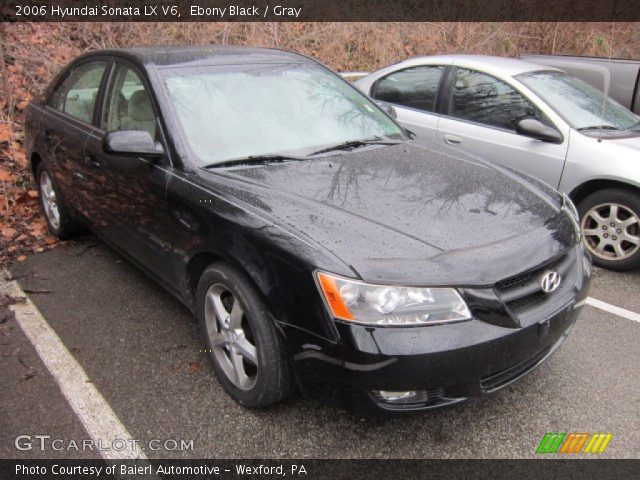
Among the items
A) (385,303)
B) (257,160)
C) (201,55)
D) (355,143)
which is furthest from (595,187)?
(201,55)

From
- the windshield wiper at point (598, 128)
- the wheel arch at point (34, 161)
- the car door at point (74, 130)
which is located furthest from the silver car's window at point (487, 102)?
the wheel arch at point (34, 161)

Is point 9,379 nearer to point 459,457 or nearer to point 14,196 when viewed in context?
point 459,457

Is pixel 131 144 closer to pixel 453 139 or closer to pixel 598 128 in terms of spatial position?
pixel 453 139

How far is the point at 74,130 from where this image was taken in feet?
12.1

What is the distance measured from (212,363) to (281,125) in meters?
1.39

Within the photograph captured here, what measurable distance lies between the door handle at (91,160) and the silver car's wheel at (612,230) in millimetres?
3706

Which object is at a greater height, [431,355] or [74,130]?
[74,130]

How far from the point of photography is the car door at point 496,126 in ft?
13.9

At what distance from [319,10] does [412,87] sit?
6542mm

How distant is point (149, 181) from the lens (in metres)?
2.84

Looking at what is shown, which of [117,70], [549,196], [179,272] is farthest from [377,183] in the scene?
[117,70]

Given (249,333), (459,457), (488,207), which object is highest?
(488,207)

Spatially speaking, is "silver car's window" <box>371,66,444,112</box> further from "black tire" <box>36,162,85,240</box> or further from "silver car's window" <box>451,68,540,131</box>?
"black tire" <box>36,162,85,240</box>

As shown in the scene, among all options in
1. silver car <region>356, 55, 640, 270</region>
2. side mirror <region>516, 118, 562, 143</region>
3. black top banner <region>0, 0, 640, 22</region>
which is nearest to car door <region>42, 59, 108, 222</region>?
silver car <region>356, 55, 640, 270</region>
